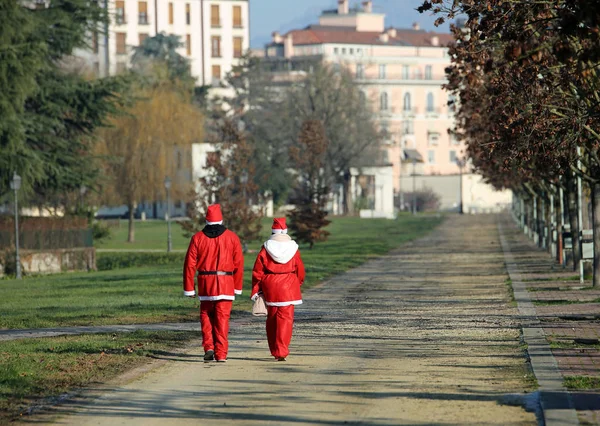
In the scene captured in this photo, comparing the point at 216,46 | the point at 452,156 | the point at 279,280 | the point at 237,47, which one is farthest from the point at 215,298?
the point at 452,156

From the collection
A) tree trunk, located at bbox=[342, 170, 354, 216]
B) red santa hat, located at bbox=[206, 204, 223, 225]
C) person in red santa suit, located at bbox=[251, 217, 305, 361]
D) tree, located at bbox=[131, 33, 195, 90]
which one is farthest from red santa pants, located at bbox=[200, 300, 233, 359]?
tree, located at bbox=[131, 33, 195, 90]

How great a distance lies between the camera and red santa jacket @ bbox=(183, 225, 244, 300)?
14836 mm

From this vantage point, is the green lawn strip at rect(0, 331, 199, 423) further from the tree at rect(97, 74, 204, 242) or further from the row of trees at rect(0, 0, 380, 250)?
the tree at rect(97, 74, 204, 242)

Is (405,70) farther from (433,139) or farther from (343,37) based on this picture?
(433,139)

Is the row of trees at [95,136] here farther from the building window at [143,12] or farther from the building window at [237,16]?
the building window at [237,16]

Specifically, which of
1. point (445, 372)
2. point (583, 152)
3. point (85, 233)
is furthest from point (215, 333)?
point (85, 233)

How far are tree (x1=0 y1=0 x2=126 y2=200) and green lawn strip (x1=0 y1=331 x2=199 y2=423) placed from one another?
25.7 m

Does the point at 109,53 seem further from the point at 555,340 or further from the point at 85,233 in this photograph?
the point at 555,340

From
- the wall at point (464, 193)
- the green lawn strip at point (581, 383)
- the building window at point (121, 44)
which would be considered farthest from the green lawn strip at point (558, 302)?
the building window at point (121, 44)

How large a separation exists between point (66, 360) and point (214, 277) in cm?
194

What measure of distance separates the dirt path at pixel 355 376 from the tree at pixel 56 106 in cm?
2175

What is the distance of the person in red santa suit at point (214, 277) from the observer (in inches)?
577

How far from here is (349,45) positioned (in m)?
152

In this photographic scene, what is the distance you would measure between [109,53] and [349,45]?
33.4m
